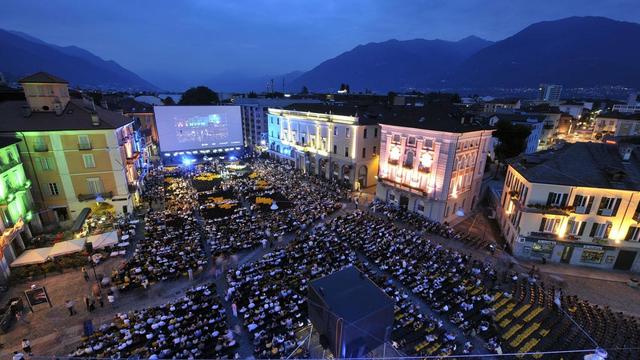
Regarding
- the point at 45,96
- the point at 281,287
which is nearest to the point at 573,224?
the point at 281,287

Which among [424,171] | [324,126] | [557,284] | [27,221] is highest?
[324,126]

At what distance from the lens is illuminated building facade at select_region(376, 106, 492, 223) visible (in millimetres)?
36219

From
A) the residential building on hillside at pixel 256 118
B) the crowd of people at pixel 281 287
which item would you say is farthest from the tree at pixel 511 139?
the residential building on hillside at pixel 256 118

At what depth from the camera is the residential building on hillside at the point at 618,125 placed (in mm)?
65812

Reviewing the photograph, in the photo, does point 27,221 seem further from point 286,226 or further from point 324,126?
point 324,126

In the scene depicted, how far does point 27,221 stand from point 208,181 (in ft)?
81.0

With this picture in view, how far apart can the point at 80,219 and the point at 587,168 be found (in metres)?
56.2

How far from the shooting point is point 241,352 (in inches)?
725

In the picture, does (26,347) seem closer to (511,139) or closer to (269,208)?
(269,208)

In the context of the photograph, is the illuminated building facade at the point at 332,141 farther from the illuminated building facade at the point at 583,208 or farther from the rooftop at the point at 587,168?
the illuminated building facade at the point at 583,208

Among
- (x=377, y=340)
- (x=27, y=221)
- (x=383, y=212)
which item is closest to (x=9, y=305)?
(x=27, y=221)

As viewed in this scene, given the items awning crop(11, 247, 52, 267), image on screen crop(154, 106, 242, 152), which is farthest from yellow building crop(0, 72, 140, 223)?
image on screen crop(154, 106, 242, 152)

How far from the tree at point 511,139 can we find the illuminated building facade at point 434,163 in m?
16.6

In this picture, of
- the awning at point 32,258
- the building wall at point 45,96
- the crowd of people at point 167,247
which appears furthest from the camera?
the building wall at point 45,96
